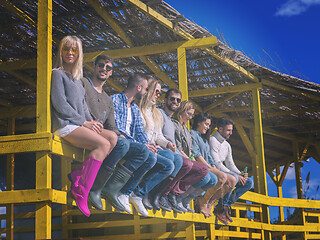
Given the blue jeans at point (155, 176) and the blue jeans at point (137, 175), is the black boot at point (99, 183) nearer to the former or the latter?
the blue jeans at point (137, 175)

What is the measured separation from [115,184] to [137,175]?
329 mm

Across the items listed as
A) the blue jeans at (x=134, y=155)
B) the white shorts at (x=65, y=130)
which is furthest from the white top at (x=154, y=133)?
the white shorts at (x=65, y=130)

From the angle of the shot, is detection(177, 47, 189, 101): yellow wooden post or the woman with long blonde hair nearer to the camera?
the woman with long blonde hair

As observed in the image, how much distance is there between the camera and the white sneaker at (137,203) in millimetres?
6297

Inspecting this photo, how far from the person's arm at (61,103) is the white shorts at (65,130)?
5 centimetres

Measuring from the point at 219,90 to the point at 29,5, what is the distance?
4.75 meters

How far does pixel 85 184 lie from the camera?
525 centimetres

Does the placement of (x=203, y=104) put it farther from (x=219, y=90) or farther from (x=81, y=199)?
(x=81, y=199)

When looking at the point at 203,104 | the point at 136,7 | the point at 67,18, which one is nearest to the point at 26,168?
the point at 203,104

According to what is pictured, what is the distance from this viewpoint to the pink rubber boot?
519 cm

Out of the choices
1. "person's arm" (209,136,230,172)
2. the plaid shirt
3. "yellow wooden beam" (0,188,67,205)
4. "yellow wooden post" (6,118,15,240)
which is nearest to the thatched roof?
"yellow wooden post" (6,118,15,240)

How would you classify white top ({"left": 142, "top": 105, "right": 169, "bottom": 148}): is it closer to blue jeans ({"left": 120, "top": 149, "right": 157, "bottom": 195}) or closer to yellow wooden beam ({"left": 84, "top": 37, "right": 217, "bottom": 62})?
blue jeans ({"left": 120, "top": 149, "right": 157, "bottom": 195})

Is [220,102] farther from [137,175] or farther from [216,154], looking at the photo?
[137,175]

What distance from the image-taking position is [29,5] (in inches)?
311
